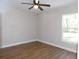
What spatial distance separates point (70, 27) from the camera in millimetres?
3932

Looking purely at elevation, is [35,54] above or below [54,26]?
below

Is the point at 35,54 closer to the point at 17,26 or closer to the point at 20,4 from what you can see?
the point at 17,26

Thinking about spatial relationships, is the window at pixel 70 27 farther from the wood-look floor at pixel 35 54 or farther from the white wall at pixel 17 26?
the white wall at pixel 17 26

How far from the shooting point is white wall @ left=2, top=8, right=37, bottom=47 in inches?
170

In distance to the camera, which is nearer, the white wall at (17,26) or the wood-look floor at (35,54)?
the wood-look floor at (35,54)

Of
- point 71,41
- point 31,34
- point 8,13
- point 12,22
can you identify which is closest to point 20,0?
point 8,13

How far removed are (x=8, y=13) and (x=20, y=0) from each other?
1.01m

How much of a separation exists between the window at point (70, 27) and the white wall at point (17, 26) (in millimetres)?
2113

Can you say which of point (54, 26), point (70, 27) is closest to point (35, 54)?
point (54, 26)

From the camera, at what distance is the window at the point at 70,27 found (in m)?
3.72

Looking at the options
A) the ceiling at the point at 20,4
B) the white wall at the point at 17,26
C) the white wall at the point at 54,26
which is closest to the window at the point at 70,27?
the white wall at the point at 54,26

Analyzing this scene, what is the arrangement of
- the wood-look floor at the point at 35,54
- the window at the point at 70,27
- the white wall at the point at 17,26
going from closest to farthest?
1. the wood-look floor at the point at 35,54
2. the window at the point at 70,27
3. the white wall at the point at 17,26

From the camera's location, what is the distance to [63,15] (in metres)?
4.04

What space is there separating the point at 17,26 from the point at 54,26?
2.01 m
